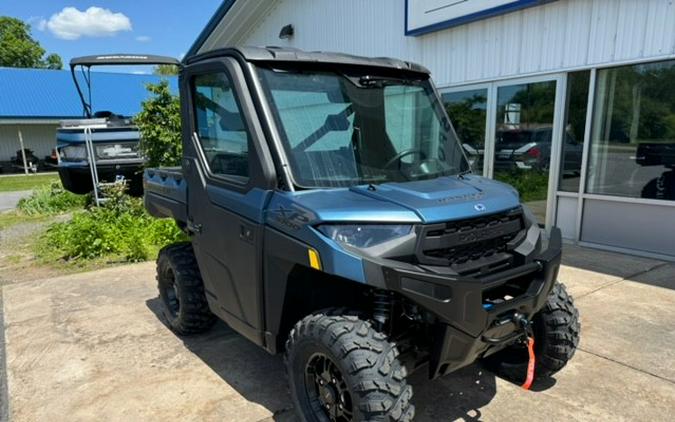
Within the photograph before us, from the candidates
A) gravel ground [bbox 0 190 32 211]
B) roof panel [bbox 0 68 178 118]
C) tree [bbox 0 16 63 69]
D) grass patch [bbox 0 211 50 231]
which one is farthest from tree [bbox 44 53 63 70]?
grass patch [bbox 0 211 50 231]

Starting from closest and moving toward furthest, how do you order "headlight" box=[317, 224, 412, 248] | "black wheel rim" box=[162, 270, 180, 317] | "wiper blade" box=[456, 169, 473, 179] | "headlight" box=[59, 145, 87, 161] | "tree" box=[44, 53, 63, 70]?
"headlight" box=[317, 224, 412, 248] → "wiper blade" box=[456, 169, 473, 179] → "black wheel rim" box=[162, 270, 180, 317] → "headlight" box=[59, 145, 87, 161] → "tree" box=[44, 53, 63, 70]

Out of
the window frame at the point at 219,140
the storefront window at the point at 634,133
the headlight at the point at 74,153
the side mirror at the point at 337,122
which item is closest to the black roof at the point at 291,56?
the window frame at the point at 219,140

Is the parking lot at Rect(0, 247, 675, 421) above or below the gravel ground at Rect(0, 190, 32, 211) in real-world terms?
above

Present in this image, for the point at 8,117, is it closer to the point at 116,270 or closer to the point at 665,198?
the point at 116,270

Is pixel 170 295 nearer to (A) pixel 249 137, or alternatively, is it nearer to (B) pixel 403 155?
(A) pixel 249 137

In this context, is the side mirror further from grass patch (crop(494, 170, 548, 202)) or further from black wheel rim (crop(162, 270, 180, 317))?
grass patch (crop(494, 170, 548, 202))

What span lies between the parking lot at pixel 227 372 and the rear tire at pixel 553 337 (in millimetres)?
155

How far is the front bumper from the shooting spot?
2203 millimetres

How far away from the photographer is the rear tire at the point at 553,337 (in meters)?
3.00

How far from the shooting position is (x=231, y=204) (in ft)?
9.65

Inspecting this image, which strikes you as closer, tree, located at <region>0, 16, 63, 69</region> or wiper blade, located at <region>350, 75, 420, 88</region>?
wiper blade, located at <region>350, 75, 420, 88</region>

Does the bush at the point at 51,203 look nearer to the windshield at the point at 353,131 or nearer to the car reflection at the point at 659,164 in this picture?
the windshield at the point at 353,131

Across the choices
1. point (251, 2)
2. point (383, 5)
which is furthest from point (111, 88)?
point (383, 5)

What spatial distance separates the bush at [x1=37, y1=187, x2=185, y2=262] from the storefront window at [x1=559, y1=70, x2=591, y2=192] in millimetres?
5633
